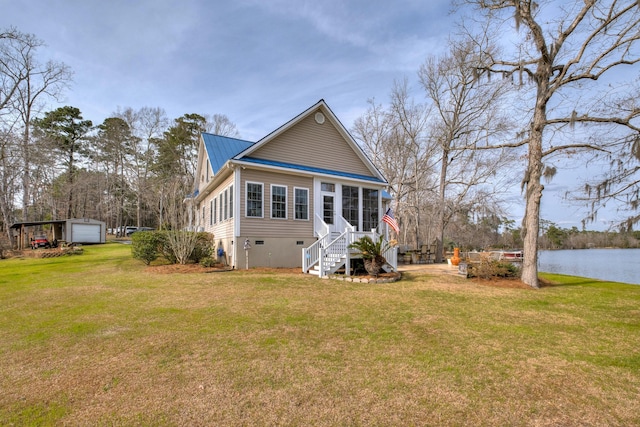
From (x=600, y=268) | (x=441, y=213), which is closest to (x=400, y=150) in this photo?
(x=441, y=213)

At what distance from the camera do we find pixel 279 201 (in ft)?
43.5

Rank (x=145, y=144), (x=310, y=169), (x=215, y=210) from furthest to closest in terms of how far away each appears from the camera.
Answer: (x=145, y=144)
(x=215, y=210)
(x=310, y=169)

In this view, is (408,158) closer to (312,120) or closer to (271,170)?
(312,120)

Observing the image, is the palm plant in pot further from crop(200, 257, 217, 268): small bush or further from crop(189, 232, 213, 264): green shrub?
crop(189, 232, 213, 264): green shrub

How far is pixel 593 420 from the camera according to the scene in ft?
9.24

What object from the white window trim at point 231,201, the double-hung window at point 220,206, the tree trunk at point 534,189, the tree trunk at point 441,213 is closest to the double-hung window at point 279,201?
the white window trim at point 231,201

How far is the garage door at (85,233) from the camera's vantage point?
87.8 ft

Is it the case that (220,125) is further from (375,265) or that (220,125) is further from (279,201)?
(375,265)

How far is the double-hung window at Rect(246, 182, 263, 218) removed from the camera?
12.5 metres

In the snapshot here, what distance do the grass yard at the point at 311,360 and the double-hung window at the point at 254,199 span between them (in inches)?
217

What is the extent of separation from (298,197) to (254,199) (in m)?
2.00

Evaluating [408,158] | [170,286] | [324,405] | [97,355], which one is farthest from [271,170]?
[408,158]

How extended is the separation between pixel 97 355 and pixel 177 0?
447 inches

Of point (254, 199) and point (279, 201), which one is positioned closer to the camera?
point (254, 199)
